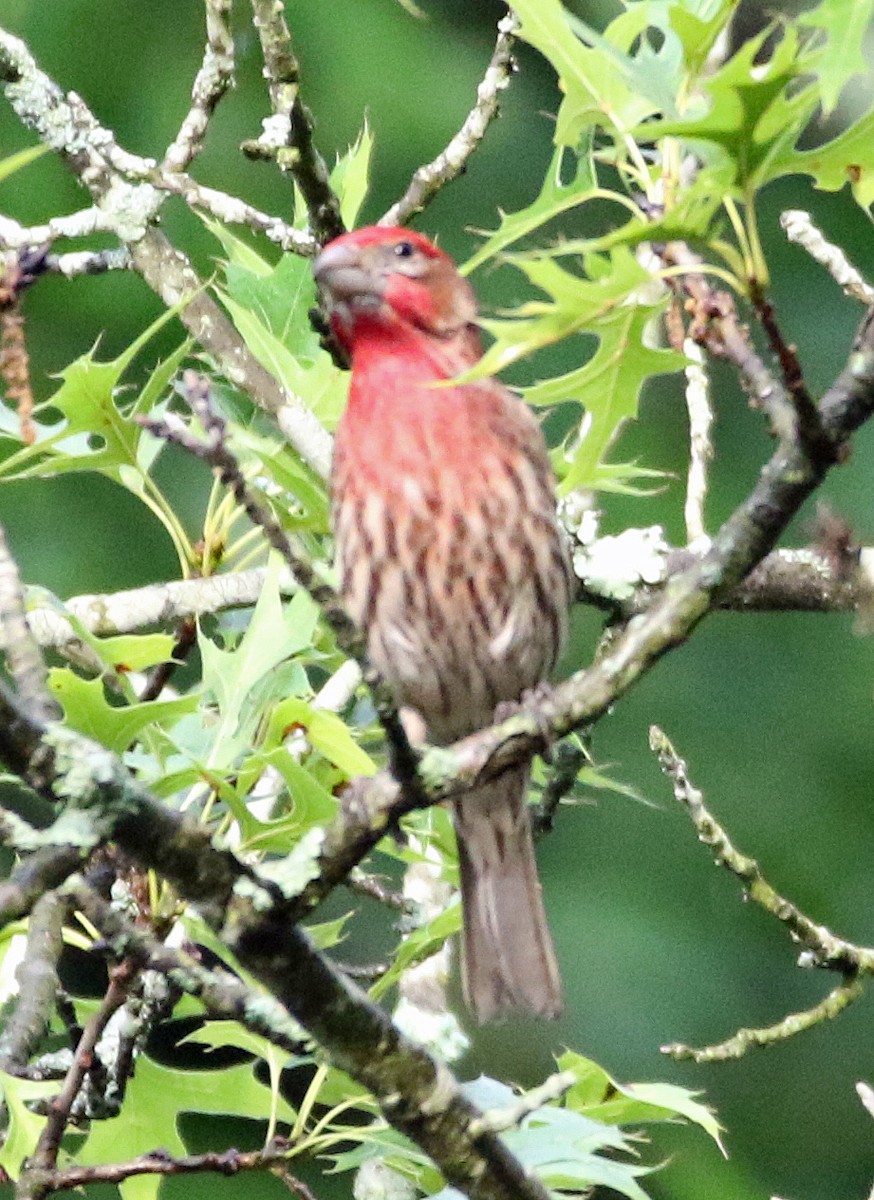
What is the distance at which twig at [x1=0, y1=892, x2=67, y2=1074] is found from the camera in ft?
10.9

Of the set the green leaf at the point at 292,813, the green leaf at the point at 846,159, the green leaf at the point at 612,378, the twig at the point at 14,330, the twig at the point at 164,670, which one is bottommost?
the twig at the point at 164,670

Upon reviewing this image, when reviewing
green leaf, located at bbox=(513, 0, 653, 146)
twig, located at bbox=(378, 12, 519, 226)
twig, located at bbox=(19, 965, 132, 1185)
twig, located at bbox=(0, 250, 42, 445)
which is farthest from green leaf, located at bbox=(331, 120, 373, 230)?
twig, located at bbox=(0, 250, 42, 445)

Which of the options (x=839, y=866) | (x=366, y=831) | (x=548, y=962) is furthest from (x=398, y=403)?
(x=839, y=866)

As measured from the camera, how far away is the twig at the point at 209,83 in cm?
406

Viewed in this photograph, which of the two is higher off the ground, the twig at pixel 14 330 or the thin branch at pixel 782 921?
the twig at pixel 14 330

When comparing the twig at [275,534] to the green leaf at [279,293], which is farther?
the green leaf at [279,293]

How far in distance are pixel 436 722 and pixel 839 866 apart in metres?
3.39

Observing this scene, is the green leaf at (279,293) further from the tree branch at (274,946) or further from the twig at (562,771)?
the tree branch at (274,946)

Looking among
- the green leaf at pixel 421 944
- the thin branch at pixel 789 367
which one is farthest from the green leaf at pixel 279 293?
the thin branch at pixel 789 367

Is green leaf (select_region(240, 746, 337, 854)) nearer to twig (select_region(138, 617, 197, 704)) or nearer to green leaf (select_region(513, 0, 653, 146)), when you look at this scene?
twig (select_region(138, 617, 197, 704))

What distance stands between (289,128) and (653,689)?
4153 mm

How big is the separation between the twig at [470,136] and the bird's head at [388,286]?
19 centimetres

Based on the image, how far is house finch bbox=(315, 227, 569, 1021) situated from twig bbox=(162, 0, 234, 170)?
1.47 ft

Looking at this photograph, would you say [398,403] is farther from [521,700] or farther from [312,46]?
[312,46]
